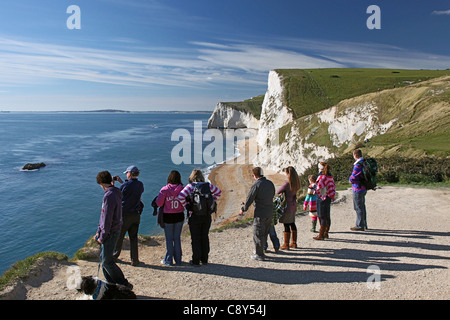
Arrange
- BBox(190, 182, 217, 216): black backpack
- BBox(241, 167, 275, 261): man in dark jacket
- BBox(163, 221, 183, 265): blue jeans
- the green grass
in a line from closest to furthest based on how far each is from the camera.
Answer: BBox(190, 182, 217, 216): black backpack, BBox(241, 167, 275, 261): man in dark jacket, BBox(163, 221, 183, 265): blue jeans, the green grass

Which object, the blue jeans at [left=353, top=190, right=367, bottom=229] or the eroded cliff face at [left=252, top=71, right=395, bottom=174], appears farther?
the eroded cliff face at [left=252, top=71, right=395, bottom=174]

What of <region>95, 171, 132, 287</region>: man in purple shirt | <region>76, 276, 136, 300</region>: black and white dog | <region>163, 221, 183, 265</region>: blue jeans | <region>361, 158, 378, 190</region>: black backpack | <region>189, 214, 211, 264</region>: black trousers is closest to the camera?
<region>76, 276, 136, 300</region>: black and white dog

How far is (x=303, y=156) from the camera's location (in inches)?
1697

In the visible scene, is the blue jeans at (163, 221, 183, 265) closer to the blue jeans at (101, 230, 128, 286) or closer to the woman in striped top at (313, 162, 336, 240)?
the blue jeans at (101, 230, 128, 286)

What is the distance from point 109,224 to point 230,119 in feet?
436

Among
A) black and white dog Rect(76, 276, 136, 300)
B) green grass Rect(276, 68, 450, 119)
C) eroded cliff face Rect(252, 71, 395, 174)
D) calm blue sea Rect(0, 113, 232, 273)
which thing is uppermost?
green grass Rect(276, 68, 450, 119)

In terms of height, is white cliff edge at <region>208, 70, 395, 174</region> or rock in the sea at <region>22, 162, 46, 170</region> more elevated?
white cliff edge at <region>208, 70, 395, 174</region>

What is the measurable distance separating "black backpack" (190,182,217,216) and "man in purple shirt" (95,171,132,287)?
1.78m

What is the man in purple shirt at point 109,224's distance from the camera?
18.4 feet

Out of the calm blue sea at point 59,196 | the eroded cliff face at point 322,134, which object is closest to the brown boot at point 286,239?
the calm blue sea at point 59,196

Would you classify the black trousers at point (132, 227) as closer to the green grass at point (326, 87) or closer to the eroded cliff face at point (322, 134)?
the eroded cliff face at point (322, 134)

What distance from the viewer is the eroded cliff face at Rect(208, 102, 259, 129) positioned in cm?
13080

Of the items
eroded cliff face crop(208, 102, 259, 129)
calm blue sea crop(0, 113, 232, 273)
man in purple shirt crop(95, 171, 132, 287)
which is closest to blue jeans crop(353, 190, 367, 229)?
man in purple shirt crop(95, 171, 132, 287)
